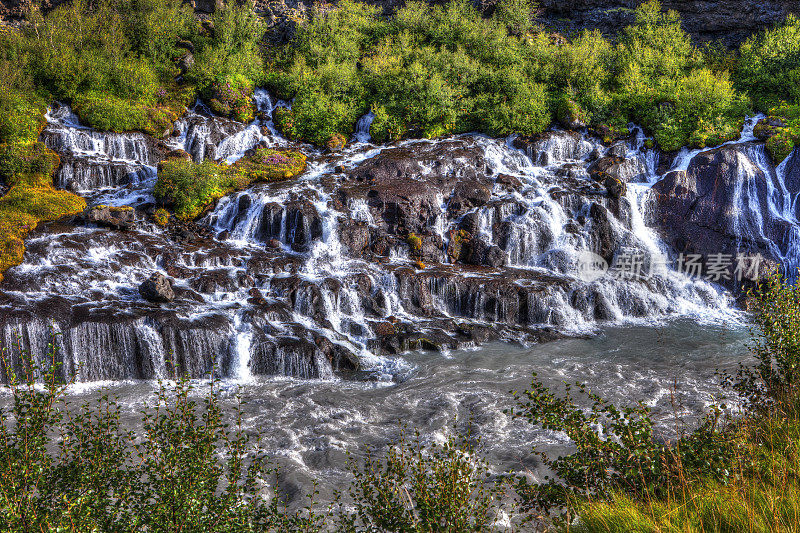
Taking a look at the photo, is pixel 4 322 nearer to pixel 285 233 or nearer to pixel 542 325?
pixel 285 233

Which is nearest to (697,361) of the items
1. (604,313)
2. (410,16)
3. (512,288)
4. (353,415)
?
(604,313)

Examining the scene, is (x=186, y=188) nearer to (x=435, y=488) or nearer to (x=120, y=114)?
(x=120, y=114)

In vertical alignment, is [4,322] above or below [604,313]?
above

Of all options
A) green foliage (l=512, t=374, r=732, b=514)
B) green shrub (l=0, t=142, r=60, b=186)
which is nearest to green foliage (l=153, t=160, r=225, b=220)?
green shrub (l=0, t=142, r=60, b=186)

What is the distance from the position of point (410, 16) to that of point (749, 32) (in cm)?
2585

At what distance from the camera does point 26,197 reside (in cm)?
2212

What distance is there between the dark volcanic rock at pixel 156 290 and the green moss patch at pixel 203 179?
21.4 ft

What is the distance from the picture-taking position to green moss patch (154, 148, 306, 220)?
23.8 m

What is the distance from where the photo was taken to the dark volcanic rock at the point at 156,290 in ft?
57.5

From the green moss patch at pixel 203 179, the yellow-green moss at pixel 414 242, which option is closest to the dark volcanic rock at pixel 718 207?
the yellow-green moss at pixel 414 242

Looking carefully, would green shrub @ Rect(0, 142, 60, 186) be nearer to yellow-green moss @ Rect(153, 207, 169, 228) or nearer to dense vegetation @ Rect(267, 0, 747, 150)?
yellow-green moss @ Rect(153, 207, 169, 228)

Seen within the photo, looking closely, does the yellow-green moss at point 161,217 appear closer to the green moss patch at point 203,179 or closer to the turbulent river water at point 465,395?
the green moss patch at point 203,179

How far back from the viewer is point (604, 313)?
20.8 metres

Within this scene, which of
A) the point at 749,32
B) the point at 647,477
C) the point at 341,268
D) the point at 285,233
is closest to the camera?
the point at 647,477
